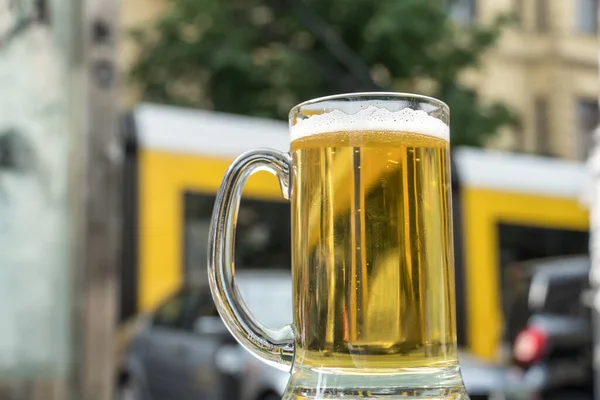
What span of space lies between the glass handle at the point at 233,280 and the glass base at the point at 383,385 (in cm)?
6

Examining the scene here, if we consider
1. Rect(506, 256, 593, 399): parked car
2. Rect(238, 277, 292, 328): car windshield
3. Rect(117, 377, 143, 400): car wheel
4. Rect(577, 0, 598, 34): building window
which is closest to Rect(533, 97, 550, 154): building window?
Rect(577, 0, 598, 34): building window

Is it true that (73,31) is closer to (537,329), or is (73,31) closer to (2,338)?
(2,338)

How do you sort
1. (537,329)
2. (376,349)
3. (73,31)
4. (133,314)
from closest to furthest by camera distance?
(376,349), (73,31), (537,329), (133,314)

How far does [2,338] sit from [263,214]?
5874 mm

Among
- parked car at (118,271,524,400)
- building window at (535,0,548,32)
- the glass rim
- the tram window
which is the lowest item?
parked car at (118,271,524,400)

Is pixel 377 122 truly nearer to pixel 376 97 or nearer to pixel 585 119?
pixel 376 97

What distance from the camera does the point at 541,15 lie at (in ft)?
66.3

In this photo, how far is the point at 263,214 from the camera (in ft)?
25.9

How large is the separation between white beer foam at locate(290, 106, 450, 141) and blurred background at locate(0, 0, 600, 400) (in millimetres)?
1230

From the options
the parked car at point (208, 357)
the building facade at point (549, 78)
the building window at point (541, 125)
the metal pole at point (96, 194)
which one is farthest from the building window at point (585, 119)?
the metal pole at point (96, 194)

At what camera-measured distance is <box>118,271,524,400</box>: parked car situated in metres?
5.15

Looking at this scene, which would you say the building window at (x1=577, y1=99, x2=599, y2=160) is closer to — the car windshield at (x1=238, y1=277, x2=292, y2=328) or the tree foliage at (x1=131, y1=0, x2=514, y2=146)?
the tree foliage at (x1=131, y1=0, x2=514, y2=146)

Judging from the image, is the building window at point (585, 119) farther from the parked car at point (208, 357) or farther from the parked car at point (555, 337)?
the parked car at point (208, 357)

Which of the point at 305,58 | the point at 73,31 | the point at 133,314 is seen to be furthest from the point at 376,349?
the point at 305,58
